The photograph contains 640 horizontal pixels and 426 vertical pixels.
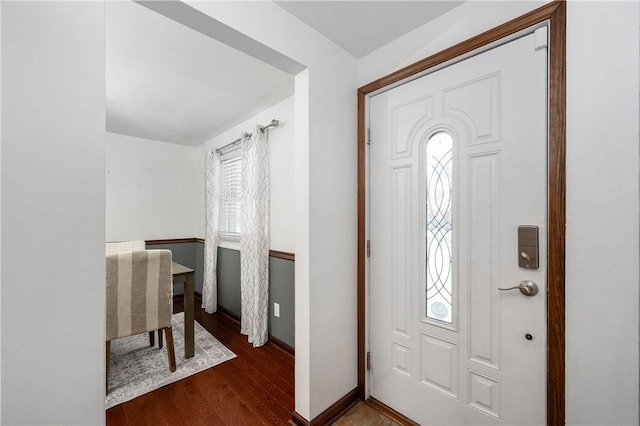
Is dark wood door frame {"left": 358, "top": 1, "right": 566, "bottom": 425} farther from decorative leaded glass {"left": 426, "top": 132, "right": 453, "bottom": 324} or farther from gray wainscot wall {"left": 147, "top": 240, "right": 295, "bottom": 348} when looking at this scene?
gray wainscot wall {"left": 147, "top": 240, "right": 295, "bottom": 348}

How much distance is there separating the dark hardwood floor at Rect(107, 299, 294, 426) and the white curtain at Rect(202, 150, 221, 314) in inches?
51.3

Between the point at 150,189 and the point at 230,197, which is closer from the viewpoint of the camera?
the point at 230,197

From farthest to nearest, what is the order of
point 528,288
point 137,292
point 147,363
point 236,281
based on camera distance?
point 236,281 → point 147,363 → point 137,292 → point 528,288

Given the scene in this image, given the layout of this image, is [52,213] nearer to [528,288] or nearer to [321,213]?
[321,213]

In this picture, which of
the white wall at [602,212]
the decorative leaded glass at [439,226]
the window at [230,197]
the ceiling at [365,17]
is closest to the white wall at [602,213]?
the white wall at [602,212]

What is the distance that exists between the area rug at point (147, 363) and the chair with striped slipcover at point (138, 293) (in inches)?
5.0

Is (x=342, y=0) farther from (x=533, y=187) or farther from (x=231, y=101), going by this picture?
(x=231, y=101)

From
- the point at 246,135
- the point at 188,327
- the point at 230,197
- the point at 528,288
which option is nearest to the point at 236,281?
the point at 188,327

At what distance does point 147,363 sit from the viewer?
2.33 meters

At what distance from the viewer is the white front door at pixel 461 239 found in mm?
1225

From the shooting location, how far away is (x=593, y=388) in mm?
1057

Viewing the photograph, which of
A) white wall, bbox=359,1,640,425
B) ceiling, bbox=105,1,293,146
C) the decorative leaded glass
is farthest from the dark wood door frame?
ceiling, bbox=105,1,293,146

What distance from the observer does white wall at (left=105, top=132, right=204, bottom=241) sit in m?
3.69

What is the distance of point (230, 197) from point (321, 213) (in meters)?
2.34
